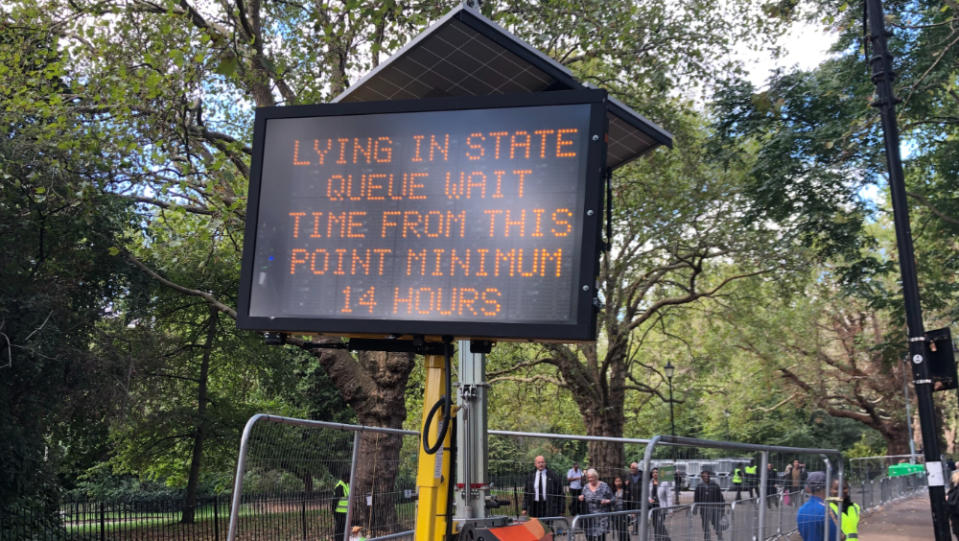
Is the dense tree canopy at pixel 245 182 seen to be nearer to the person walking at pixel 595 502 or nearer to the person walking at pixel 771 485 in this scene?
the person walking at pixel 595 502

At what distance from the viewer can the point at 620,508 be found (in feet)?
35.4

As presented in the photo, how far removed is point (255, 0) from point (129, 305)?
8226 millimetres

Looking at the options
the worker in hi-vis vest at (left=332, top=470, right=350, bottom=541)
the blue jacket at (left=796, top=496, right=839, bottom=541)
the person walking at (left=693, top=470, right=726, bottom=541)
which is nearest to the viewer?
the worker in hi-vis vest at (left=332, top=470, right=350, bottom=541)

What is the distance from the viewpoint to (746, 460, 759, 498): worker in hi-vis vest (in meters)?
7.59

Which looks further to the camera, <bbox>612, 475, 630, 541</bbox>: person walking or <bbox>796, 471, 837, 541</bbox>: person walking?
<bbox>612, 475, 630, 541</bbox>: person walking

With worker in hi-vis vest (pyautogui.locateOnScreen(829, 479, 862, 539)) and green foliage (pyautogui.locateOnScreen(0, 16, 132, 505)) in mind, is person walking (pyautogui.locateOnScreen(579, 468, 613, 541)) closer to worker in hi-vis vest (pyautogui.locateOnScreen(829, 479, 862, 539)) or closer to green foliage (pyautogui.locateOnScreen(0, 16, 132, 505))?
worker in hi-vis vest (pyautogui.locateOnScreen(829, 479, 862, 539))

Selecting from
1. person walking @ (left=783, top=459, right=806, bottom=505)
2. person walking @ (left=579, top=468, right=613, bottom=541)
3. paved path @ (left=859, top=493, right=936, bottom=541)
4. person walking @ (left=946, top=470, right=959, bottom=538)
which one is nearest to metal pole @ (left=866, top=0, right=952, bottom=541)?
person walking @ (left=783, top=459, right=806, bottom=505)

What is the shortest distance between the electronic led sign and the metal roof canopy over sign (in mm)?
477

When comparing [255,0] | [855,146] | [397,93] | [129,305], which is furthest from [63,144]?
[855,146]

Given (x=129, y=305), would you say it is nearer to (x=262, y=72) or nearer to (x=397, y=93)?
(x=262, y=72)

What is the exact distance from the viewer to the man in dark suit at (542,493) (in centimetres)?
950

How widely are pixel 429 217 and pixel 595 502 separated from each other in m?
6.63

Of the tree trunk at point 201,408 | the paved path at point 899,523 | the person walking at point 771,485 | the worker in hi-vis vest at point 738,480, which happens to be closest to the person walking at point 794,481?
the person walking at point 771,485

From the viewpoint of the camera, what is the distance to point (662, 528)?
22.6ft
